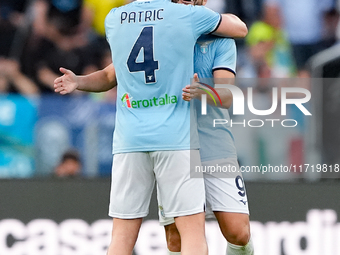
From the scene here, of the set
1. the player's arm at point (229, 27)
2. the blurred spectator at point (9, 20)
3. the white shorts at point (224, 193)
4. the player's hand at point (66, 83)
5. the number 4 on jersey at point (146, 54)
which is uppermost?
the blurred spectator at point (9, 20)

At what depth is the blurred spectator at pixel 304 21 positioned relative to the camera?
7.55 metres

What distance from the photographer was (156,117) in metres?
3.42

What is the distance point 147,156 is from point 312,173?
8.86 feet

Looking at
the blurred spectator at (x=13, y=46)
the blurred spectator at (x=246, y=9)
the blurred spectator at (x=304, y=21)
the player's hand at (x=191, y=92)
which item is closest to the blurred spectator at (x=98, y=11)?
the blurred spectator at (x=13, y=46)

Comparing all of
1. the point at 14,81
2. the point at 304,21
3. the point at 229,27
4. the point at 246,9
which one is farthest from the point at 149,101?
the point at 304,21

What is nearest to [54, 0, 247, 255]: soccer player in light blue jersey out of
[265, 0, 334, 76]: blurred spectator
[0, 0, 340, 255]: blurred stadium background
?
[0, 0, 340, 255]: blurred stadium background

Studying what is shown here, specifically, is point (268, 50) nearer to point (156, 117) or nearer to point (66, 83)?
point (66, 83)

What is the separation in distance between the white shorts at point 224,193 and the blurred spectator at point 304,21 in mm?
3974

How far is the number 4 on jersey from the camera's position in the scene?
340cm

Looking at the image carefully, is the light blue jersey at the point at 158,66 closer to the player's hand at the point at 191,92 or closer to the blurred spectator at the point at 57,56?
the player's hand at the point at 191,92

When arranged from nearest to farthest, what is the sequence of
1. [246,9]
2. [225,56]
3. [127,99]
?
[127,99]
[225,56]
[246,9]

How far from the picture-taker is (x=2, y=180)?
5.21 m

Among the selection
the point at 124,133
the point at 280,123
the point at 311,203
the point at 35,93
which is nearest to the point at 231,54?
the point at 124,133

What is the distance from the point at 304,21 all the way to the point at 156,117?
4753 mm
